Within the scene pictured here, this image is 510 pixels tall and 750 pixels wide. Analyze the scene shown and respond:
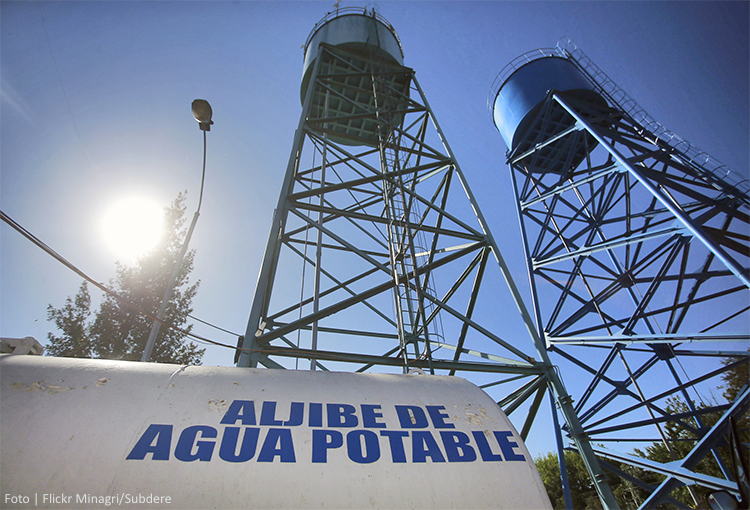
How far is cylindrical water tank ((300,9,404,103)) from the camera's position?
10836 mm

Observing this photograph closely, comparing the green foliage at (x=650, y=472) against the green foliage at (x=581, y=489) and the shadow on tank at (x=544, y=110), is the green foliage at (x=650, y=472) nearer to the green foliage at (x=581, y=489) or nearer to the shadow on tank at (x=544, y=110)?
the green foliage at (x=581, y=489)

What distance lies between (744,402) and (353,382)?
7.65 m

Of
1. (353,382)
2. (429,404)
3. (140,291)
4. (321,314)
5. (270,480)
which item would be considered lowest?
(270,480)

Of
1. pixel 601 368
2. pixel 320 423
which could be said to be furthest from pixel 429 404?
pixel 601 368

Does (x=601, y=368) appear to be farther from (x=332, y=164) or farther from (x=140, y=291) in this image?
(x=140, y=291)

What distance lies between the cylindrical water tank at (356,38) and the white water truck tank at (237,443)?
34.2 feet

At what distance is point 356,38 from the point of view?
10859 mm

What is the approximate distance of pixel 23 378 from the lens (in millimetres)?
2648

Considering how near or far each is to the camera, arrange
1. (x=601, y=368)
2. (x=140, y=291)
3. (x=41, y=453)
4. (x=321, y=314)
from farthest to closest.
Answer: (x=140, y=291)
(x=601, y=368)
(x=321, y=314)
(x=41, y=453)

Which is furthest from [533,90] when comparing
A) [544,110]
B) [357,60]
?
[357,60]

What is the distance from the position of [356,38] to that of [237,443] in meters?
11.5

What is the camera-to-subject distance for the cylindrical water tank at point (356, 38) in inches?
427

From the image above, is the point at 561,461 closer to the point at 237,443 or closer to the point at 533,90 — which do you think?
the point at 237,443

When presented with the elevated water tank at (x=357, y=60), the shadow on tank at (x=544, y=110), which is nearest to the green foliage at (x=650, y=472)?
the shadow on tank at (x=544, y=110)
